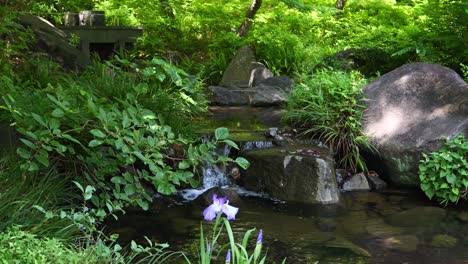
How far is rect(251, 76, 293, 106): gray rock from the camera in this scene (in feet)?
32.8

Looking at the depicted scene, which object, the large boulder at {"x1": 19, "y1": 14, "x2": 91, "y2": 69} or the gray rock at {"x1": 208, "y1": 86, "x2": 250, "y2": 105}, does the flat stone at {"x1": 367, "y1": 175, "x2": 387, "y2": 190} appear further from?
the large boulder at {"x1": 19, "y1": 14, "x2": 91, "y2": 69}

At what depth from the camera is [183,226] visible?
5629 millimetres

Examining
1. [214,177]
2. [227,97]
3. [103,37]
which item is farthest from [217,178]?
[103,37]

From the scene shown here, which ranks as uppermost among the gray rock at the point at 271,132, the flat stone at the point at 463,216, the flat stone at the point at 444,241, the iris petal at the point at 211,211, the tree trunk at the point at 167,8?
the tree trunk at the point at 167,8

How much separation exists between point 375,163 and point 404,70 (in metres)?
1.37

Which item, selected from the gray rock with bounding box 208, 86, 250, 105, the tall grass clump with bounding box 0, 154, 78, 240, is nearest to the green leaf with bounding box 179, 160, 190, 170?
the tall grass clump with bounding box 0, 154, 78, 240

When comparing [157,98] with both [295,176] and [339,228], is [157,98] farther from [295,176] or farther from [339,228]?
[339,228]

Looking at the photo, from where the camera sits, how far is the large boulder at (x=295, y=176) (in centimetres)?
666

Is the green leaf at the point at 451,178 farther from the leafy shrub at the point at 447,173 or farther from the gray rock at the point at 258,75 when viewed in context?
the gray rock at the point at 258,75

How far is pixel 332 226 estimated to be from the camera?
19.0 feet

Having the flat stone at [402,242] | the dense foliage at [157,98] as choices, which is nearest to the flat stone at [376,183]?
the dense foliage at [157,98]

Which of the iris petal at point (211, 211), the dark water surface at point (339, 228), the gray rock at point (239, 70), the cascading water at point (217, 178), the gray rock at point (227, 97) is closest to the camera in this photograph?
the iris petal at point (211, 211)

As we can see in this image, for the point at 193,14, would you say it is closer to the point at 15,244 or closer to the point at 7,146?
the point at 7,146

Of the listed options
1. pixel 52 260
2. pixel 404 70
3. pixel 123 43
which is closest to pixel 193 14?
pixel 123 43
